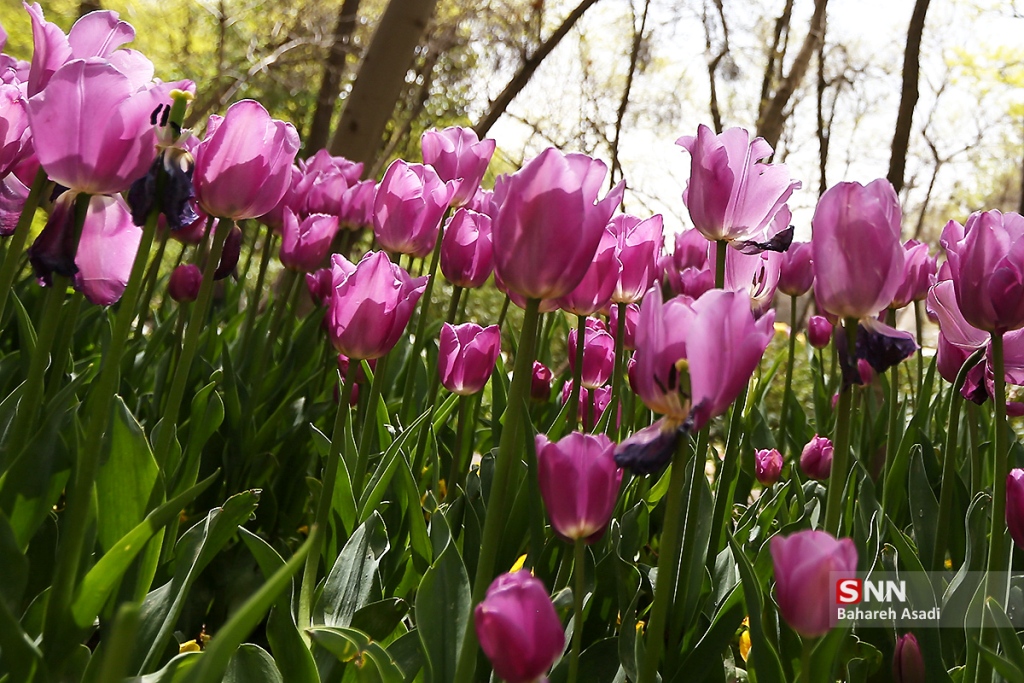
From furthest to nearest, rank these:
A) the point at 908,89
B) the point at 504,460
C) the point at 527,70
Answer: the point at 527,70 < the point at 908,89 < the point at 504,460

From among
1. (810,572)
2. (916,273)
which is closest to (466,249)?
(810,572)

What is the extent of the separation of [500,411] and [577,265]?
2.90ft

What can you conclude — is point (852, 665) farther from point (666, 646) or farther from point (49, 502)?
point (49, 502)

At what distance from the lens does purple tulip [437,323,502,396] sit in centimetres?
128

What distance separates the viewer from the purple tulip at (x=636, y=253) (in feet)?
4.15

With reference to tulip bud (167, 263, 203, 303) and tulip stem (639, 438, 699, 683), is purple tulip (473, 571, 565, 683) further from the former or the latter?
tulip bud (167, 263, 203, 303)

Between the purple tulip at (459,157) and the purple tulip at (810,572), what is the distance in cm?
103

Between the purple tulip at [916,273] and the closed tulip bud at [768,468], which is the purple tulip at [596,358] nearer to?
the closed tulip bud at [768,468]

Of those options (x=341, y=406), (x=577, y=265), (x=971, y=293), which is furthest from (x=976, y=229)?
(x=341, y=406)

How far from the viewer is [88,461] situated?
2.60ft

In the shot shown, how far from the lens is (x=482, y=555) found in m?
0.81

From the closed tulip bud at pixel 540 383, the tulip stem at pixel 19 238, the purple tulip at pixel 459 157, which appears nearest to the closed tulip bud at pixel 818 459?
the closed tulip bud at pixel 540 383

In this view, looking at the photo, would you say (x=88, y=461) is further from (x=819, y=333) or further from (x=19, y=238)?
(x=819, y=333)

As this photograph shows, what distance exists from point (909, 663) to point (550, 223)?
76 centimetres
